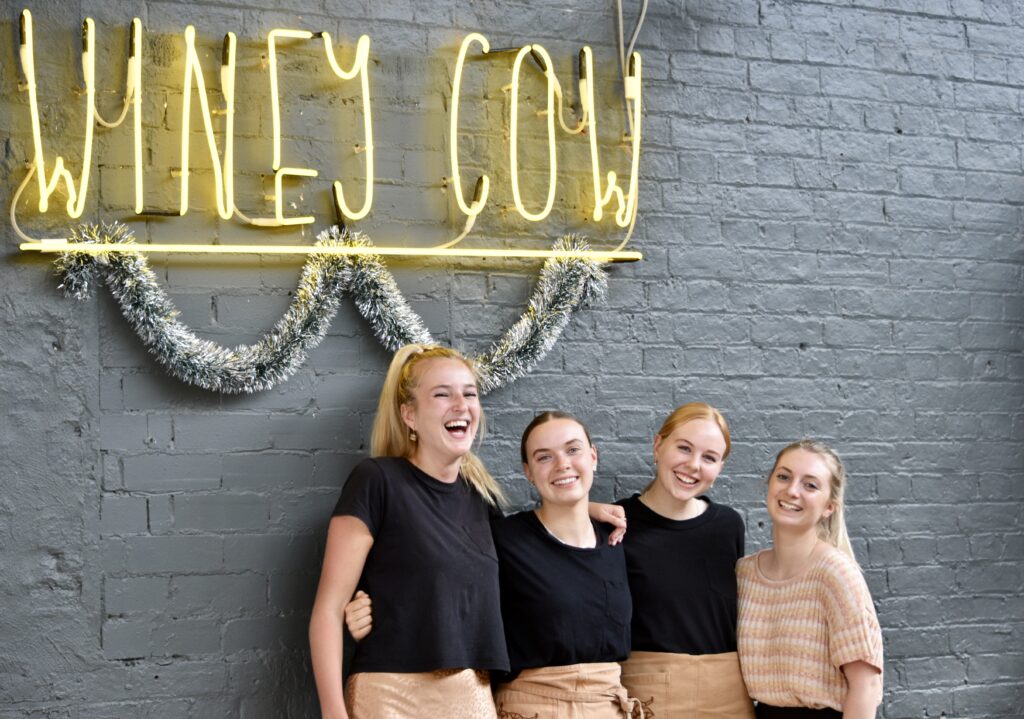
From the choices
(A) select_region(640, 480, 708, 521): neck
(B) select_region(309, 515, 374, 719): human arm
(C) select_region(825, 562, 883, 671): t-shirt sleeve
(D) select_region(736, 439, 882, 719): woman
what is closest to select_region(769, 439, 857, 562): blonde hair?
(D) select_region(736, 439, 882, 719): woman

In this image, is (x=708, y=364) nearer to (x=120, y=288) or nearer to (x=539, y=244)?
(x=539, y=244)

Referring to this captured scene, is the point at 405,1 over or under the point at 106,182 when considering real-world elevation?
over

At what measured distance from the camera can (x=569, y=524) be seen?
2.99m

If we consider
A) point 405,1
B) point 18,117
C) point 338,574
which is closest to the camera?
point 338,574

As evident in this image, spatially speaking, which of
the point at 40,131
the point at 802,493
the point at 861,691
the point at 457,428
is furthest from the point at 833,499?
the point at 40,131

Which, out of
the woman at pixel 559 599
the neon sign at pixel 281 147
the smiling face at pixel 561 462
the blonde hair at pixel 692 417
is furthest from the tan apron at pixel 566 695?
the neon sign at pixel 281 147

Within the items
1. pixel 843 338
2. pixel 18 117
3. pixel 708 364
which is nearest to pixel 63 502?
pixel 18 117

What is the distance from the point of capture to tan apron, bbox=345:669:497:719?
108 inches

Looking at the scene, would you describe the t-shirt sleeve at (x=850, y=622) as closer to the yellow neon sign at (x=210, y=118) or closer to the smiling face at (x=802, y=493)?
the smiling face at (x=802, y=493)

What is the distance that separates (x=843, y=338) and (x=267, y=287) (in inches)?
65.0

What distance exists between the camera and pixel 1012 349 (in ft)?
12.3

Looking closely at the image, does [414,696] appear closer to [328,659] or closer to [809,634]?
[328,659]

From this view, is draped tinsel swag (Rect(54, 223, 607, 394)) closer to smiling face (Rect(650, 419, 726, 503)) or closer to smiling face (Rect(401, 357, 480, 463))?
smiling face (Rect(401, 357, 480, 463))

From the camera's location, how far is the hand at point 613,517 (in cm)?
304
